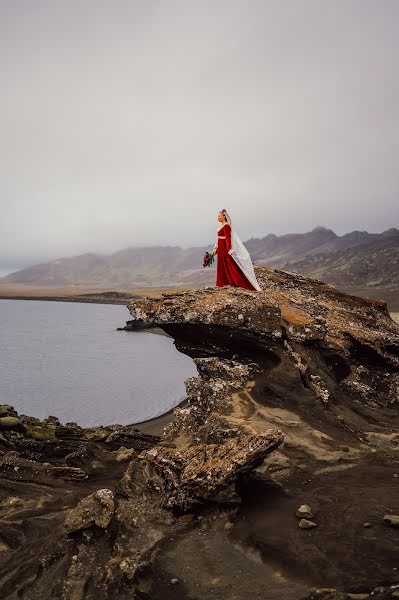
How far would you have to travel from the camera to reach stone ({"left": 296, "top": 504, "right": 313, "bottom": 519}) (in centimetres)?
709

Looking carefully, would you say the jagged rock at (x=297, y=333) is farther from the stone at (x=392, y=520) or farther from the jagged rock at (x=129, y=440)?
the jagged rock at (x=129, y=440)

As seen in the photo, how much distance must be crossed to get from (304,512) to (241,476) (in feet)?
4.40

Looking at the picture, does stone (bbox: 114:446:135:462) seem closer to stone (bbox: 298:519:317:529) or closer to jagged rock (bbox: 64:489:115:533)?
jagged rock (bbox: 64:489:115:533)

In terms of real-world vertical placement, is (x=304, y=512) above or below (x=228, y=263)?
below

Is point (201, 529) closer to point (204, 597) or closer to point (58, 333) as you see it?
point (204, 597)

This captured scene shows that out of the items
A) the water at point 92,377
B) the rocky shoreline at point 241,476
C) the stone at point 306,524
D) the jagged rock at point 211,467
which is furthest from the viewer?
the water at point 92,377

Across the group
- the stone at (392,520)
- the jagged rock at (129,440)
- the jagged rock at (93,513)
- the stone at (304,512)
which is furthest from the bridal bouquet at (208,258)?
the stone at (392,520)

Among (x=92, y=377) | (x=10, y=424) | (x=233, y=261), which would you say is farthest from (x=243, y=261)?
(x=92, y=377)

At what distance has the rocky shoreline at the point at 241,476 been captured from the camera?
20.7ft

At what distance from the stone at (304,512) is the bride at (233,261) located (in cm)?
767

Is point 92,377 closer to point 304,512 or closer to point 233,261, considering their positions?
point 233,261

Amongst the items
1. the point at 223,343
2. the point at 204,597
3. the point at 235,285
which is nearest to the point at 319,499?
the point at 204,597

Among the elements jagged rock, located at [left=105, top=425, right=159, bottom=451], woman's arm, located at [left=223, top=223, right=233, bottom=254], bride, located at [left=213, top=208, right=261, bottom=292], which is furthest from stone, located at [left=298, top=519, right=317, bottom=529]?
jagged rock, located at [left=105, top=425, right=159, bottom=451]

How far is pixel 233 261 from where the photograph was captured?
13.9m
